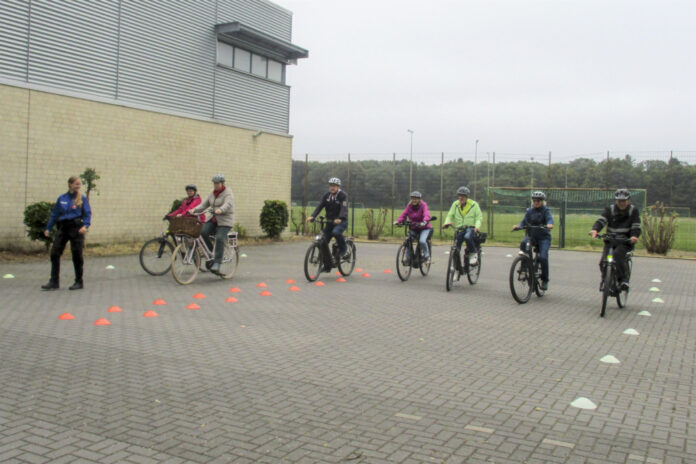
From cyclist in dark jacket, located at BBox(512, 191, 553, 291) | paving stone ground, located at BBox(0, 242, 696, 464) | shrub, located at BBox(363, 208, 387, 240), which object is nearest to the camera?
paving stone ground, located at BBox(0, 242, 696, 464)

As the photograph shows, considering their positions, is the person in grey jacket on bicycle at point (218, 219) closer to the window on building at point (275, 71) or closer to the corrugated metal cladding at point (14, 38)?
the corrugated metal cladding at point (14, 38)

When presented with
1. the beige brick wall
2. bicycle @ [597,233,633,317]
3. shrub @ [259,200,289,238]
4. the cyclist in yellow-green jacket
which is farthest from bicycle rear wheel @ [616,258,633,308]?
shrub @ [259,200,289,238]

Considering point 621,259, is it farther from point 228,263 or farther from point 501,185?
point 501,185

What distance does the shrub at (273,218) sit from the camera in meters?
23.4

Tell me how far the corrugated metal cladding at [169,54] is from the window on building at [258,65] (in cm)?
223

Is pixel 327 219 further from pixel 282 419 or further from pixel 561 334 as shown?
pixel 282 419

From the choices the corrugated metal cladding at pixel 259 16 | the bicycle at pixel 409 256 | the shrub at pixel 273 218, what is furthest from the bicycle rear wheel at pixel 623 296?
the corrugated metal cladding at pixel 259 16

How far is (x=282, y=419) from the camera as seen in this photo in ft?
14.2

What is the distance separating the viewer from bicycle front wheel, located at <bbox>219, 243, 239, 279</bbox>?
1226 cm

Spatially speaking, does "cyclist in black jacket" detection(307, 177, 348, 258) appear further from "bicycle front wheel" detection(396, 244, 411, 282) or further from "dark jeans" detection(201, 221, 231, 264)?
"dark jeans" detection(201, 221, 231, 264)

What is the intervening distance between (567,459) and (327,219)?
934cm

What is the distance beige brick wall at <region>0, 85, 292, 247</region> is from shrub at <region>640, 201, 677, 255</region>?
13971 mm

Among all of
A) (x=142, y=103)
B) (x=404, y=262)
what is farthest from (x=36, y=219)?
(x=404, y=262)

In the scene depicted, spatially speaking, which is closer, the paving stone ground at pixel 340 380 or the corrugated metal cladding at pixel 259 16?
the paving stone ground at pixel 340 380
